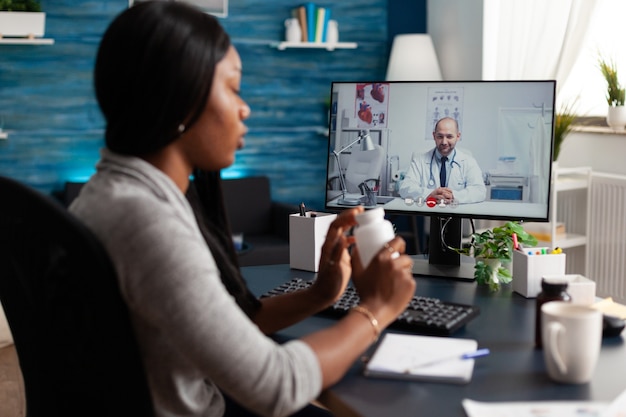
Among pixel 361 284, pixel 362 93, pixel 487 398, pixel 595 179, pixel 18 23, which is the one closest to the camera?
pixel 487 398

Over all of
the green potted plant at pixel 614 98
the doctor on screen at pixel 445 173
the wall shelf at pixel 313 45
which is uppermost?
the wall shelf at pixel 313 45

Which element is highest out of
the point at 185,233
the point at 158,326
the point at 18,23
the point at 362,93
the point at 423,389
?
the point at 18,23

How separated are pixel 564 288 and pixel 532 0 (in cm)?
330

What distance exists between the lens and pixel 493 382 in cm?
132

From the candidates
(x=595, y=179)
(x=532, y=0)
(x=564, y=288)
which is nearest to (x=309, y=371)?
(x=564, y=288)

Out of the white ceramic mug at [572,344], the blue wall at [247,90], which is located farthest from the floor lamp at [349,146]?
the blue wall at [247,90]

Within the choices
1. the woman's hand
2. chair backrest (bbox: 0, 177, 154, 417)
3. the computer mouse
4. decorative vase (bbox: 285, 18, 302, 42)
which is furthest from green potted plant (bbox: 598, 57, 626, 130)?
chair backrest (bbox: 0, 177, 154, 417)

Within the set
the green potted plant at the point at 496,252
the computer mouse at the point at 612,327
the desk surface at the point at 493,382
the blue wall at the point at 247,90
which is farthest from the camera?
the blue wall at the point at 247,90

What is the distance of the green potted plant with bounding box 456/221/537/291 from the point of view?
1.94 metres

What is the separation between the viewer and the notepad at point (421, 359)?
1322 mm

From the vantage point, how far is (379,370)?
4.41ft

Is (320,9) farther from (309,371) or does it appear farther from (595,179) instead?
(309,371)

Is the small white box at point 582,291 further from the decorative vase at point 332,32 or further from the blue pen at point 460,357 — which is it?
the decorative vase at point 332,32

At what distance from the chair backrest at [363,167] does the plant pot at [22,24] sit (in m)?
2.89
